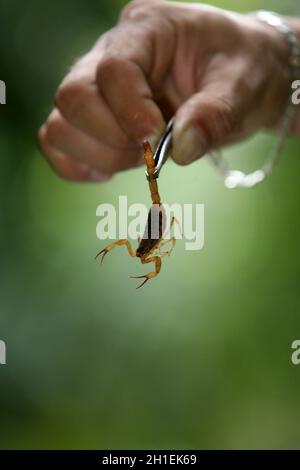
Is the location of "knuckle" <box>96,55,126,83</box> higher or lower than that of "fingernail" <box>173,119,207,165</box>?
higher

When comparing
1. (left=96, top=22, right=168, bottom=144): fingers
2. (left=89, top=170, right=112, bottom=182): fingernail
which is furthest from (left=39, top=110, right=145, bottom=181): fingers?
(left=96, top=22, right=168, bottom=144): fingers

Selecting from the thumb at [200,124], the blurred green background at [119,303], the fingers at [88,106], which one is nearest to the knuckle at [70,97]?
the fingers at [88,106]

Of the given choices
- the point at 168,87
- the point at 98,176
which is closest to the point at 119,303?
the point at 98,176

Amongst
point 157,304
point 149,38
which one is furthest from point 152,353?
point 149,38

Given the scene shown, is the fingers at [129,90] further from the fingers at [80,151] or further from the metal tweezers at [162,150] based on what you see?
the fingers at [80,151]

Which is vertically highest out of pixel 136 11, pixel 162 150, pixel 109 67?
pixel 136 11

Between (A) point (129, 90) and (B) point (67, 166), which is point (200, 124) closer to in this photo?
(A) point (129, 90)

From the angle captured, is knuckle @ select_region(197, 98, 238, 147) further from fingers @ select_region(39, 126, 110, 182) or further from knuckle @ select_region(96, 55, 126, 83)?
fingers @ select_region(39, 126, 110, 182)
